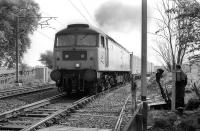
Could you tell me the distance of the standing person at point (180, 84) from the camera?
941 centimetres

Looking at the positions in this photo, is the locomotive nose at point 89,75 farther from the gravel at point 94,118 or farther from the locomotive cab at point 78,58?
the gravel at point 94,118

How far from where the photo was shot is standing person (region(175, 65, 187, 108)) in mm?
9406

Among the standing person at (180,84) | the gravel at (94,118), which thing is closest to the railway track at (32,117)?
the gravel at (94,118)

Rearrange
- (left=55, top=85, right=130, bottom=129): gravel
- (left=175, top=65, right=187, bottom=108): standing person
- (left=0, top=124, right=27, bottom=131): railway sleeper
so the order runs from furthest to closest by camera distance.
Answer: (left=175, top=65, right=187, bottom=108): standing person → (left=55, top=85, right=130, bottom=129): gravel → (left=0, top=124, right=27, bottom=131): railway sleeper

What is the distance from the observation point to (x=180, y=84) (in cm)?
951

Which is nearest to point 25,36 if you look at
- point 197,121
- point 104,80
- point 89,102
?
point 104,80

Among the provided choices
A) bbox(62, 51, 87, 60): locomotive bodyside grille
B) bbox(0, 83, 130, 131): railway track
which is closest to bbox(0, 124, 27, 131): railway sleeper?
bbox(0, 83, 130, 131): railway track

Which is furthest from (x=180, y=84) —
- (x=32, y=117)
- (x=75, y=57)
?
(x=75, y=57)

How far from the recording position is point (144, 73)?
26.7 ft

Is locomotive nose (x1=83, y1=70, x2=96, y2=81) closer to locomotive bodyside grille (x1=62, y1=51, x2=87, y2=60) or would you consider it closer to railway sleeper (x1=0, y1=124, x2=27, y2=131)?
locomotive bodyside grille (x1=62, y1=51, x2=87, y2=60)

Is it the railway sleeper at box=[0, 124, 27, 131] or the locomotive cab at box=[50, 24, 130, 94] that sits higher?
the locomotive cab at box=[50, 24, 130, 94]

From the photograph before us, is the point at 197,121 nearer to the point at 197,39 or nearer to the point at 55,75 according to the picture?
the point at 197,39

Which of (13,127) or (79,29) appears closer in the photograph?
(13,127)

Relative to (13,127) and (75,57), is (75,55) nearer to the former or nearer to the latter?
(75,57)
